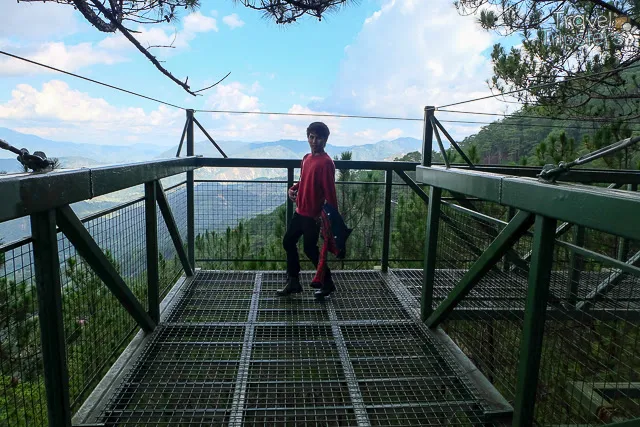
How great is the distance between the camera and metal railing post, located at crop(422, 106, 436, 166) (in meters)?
3.65

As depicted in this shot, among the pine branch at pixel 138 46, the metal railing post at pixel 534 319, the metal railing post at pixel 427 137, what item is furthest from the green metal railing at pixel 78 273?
the metal railing post at pixel 534 319

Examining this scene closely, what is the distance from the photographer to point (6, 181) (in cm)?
147

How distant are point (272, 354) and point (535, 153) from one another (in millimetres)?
4899

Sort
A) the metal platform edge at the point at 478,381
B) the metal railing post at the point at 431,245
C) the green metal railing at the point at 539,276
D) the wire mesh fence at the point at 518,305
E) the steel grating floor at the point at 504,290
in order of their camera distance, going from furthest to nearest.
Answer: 1. the metal railing post at the point at 431,245
2. the steel grating floor at the point at 504,290
3. the wire mesh fence at the point at 518,305
4. the metal platform edge at the point at 478,381
5. the green metal railing at the point at 539,276

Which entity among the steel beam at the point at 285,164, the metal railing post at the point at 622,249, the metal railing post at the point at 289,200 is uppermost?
the steel beam at the point at 285,164

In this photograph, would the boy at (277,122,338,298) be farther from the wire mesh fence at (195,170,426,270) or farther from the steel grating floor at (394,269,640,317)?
the steel grating floor at (394,269,640,317)

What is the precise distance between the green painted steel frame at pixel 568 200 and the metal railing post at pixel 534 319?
11 cm

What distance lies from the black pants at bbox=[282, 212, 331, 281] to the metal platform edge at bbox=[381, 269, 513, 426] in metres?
0.87

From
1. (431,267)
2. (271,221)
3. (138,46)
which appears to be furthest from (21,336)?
(271,221)

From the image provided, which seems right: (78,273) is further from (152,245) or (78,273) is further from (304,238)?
(304,238)

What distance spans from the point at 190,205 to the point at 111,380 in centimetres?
249

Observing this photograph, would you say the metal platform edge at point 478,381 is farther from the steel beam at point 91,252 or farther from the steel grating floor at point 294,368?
the steel beam at point 91,252

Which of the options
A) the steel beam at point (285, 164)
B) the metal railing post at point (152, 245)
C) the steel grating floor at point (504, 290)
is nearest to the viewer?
the steel grating floor at point (504, 290)

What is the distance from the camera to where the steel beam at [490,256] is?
2.21m
